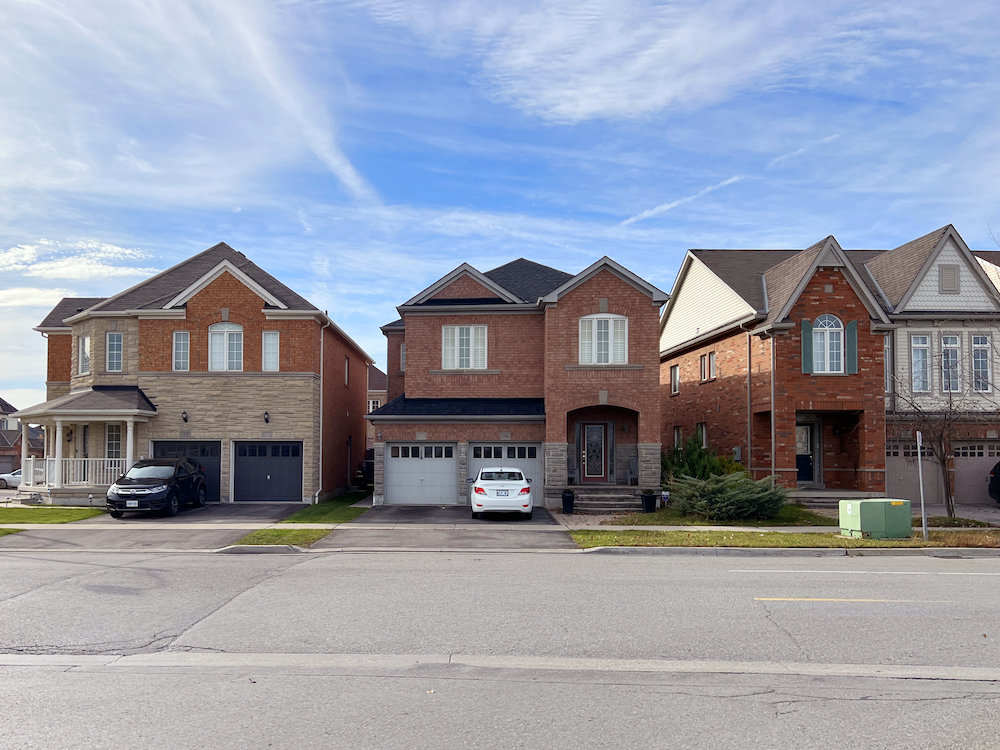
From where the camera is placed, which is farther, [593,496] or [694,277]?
[694,277]

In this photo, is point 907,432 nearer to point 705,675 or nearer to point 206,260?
point 705,675

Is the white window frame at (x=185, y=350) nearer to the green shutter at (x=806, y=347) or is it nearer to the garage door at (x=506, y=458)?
the garage door at (x=506, y=458)

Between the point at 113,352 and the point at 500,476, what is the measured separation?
50.7ft

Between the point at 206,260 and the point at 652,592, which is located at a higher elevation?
the point at 206,260

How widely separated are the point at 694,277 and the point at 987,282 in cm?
1092

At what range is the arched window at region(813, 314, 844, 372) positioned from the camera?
2547cm

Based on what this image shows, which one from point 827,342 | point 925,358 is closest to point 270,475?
point 827,342

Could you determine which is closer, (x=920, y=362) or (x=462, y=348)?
(x=920, y=362)

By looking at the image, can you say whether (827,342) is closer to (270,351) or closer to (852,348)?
(852,348)

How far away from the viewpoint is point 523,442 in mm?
26406

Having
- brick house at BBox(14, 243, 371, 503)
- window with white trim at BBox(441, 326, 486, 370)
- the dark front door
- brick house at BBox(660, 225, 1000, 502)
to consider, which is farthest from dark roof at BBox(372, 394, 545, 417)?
the dark front door

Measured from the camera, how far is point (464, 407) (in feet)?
87.2

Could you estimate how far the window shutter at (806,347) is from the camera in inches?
993

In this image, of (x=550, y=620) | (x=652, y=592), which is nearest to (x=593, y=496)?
(x=652, y=592)
